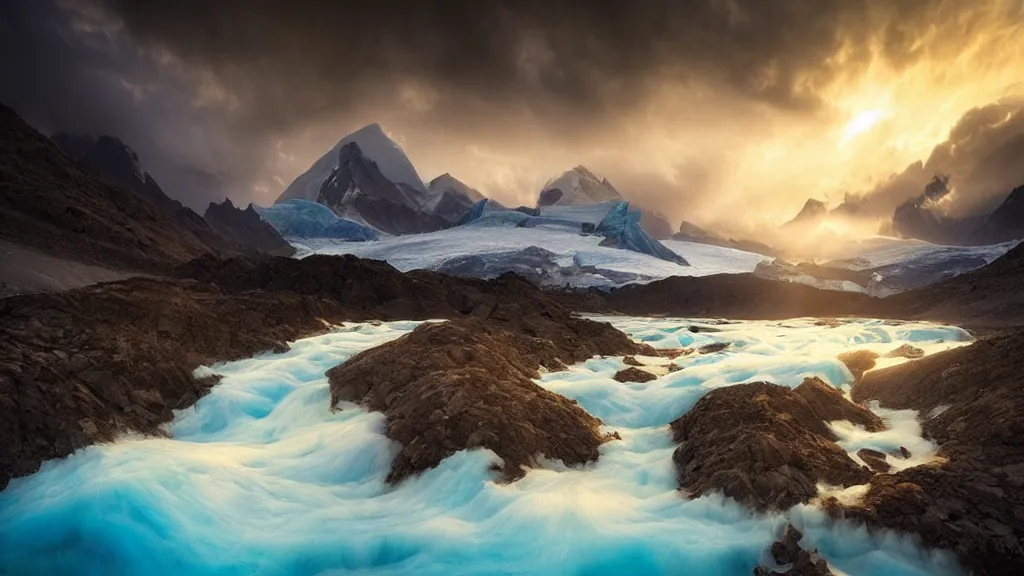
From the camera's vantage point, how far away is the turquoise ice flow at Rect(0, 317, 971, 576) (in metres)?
7.73

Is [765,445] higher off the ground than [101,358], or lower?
lower

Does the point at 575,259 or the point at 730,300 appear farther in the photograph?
the point at 575,259

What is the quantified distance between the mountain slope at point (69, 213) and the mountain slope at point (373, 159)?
132 metres

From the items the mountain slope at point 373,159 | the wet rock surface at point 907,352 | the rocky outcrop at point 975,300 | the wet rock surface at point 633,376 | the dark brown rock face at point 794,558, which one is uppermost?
the mountain slope at point 373,159

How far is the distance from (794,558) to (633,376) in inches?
375

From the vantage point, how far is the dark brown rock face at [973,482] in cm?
711

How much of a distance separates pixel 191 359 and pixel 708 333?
2895 centimetres

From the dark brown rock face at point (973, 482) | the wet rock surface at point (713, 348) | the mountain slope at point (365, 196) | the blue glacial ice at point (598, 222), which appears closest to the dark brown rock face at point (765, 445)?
the dark brown rock face at point (973, 482)

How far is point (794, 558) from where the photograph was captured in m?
7.36

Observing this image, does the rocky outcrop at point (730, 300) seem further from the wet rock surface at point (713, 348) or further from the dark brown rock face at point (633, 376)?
the dark brown rock face at point (633, 376)

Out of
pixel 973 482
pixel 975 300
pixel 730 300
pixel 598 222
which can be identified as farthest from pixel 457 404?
pixel 598 222

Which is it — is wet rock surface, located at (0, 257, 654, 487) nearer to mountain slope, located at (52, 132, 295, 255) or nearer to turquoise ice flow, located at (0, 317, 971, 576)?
turquoise ice flow, located at (0, 317, 971, 576)

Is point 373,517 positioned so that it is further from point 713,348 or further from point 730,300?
point 730,300

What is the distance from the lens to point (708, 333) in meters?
36.0
